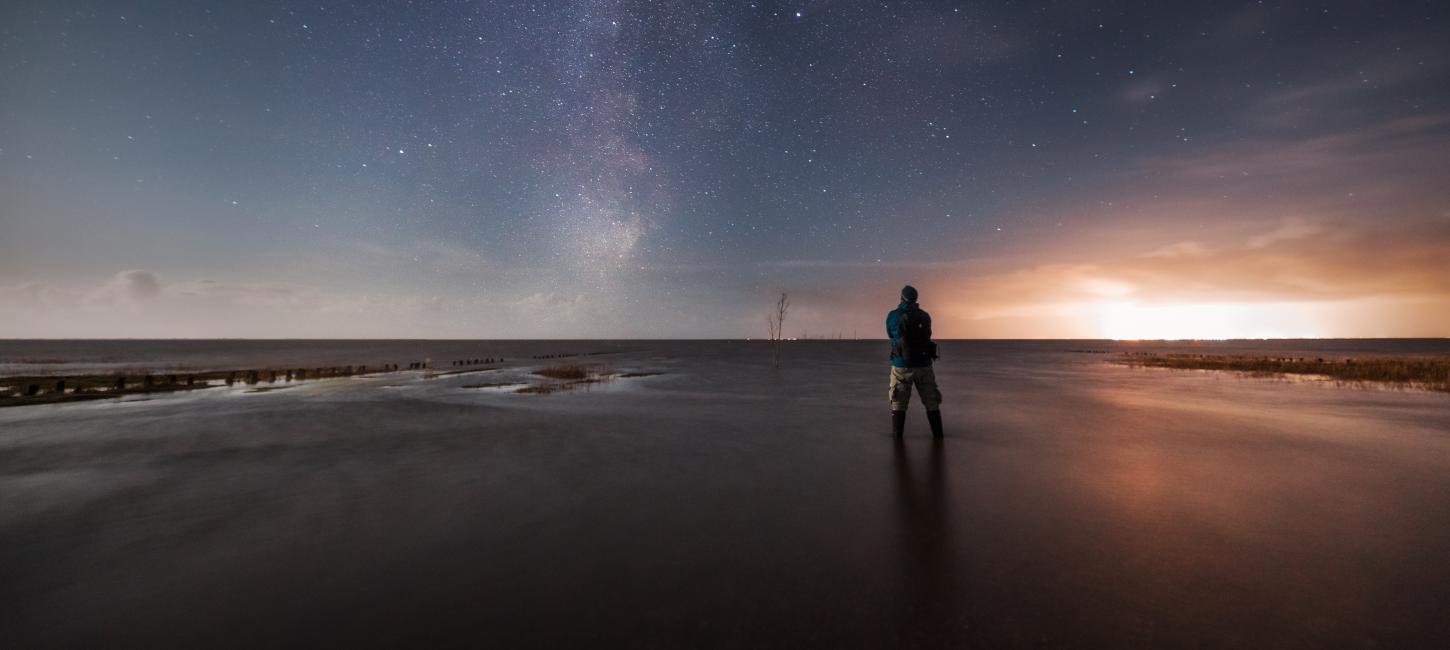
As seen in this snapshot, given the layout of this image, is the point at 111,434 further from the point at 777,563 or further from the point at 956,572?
the point at 956,572

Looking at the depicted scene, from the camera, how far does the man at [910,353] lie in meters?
10.8

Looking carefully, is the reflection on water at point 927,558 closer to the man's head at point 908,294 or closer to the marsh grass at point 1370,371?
the man's head at point 908,294

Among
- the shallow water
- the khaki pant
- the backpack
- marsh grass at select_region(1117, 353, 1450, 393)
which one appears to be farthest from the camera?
marsh grass at select_region(1117, 353, 1450, 393)

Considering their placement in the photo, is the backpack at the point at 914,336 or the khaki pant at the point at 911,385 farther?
the khaki pant at the point at 911,385

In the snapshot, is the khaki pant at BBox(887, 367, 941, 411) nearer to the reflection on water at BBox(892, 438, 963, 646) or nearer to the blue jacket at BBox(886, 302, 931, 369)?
the blue jacket at BBox(886, 302, 931, 369)

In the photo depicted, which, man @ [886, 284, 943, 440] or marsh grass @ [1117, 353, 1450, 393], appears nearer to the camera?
man @ [886, 284, 943, 440]

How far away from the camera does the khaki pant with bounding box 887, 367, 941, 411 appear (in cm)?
1099

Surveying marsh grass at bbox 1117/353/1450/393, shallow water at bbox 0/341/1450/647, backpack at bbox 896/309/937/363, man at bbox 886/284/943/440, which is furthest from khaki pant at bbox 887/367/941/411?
marsh grass at bbox 1117/353/1450/393

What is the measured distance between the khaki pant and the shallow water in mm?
1030

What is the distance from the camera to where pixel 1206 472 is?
9.23m

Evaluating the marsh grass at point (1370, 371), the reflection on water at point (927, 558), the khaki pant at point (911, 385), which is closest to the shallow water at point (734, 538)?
the reflection on water at point (927, 558)

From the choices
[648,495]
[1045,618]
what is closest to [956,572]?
[1045,618]

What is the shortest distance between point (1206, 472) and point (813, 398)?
1454 cm

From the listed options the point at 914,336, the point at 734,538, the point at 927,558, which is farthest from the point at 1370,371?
the point at 734,538
